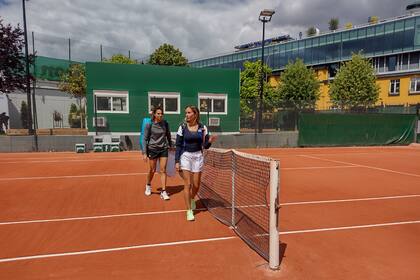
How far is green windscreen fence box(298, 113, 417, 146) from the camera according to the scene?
21.5 m

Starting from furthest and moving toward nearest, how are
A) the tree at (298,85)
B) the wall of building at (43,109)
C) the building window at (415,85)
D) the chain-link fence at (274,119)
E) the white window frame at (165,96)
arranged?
the building window at (415,85) → the tree at (298,85) → the white window frame at (165,96) → the chain-link fence at (274,119) → the wall of building at (43,109)

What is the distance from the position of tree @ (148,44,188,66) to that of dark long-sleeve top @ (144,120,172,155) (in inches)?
1449

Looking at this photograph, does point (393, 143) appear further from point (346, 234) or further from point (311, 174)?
point (346, 234)

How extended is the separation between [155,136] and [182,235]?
2.52 metres

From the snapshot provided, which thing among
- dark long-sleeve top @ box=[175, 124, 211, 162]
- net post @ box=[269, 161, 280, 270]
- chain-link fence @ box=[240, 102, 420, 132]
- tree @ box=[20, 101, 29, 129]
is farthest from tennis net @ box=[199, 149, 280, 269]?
tree @ box=[20, 101, 29, 129]

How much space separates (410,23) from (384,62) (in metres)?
5.91

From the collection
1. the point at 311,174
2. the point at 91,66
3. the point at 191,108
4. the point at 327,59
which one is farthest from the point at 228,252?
the point at 327,59

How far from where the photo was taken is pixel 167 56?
42281 millimetres

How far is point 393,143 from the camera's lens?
23.8 meters

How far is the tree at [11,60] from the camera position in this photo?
1800cm

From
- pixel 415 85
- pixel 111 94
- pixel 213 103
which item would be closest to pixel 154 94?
pixel 111 94

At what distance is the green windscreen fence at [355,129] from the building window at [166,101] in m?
7.84

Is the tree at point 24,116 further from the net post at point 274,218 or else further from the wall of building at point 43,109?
the net post at point 274,218

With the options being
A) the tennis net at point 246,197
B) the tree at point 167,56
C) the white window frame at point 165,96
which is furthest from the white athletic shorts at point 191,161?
the tree at point 167,56
